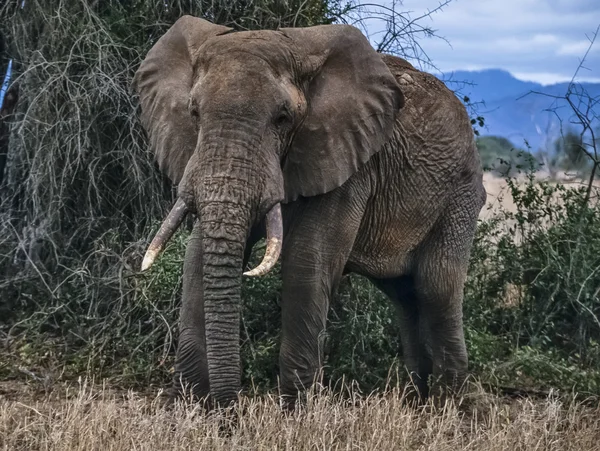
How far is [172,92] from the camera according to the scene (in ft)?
20.4

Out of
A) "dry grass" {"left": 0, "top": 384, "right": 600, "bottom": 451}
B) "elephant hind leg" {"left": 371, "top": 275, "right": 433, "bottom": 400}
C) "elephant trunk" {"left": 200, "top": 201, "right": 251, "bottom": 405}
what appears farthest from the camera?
"elephant hind leg" {"left": 371, "top": 275, "right": 433, "bottom": 400}

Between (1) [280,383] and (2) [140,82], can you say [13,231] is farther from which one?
(1) [280,383]

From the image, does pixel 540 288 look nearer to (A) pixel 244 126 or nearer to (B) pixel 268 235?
(B) pixel 268 235

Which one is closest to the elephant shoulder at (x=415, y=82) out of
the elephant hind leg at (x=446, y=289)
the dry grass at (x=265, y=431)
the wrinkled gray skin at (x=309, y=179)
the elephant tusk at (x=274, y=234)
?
the wrinkled gray skin at (x=309, y=179)

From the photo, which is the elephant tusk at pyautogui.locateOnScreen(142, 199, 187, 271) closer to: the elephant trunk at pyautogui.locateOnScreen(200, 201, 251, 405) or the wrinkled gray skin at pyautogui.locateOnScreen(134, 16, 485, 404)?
the wrinkled gray skin at pyautogui.locateOnScreen(134, 16, 485, 404)

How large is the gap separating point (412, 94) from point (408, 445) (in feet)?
7.89

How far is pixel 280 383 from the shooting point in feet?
20.5

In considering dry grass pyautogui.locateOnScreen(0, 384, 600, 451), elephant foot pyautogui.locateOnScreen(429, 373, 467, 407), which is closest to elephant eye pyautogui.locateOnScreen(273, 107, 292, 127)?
dry grass pyautogui.locateOnScreen(0, 384, 600, 451)

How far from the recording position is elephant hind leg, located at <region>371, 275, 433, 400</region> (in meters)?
7.47

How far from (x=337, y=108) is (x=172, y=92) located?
927 mm

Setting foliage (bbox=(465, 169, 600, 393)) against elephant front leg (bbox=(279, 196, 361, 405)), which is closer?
elephant front leg (bbox=(279, 196, 361, 405))

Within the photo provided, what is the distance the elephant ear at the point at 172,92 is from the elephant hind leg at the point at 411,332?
190cm

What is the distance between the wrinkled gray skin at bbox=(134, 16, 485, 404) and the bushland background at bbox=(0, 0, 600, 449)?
804 mm

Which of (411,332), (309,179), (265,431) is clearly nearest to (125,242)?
(411,332)
